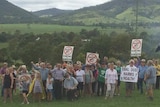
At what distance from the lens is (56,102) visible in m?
19.8

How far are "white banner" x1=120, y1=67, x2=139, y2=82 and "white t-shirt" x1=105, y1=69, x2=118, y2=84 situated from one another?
1.12 meters

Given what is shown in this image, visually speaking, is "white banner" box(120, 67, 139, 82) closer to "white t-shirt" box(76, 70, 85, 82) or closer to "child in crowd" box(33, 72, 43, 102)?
"white t-shirt" box(76, 70, 85, 82)

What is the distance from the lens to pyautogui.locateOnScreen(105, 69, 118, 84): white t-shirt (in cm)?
2041

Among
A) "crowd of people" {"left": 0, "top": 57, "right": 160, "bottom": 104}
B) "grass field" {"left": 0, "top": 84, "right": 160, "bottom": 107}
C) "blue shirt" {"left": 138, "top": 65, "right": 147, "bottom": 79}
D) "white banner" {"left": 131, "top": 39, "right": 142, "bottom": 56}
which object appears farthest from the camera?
"white banner" {"left": 131, "top": 39, "right": 142, "bottom": 56}

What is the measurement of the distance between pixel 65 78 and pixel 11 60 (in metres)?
71.6

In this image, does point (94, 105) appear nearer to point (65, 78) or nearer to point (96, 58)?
point (65, 78)

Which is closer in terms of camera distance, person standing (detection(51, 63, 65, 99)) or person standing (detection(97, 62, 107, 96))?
person standing (detection(51, 63, 65, 99))

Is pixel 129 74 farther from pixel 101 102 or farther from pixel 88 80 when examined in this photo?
pixel 101 102

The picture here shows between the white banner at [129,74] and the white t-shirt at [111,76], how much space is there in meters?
1.12

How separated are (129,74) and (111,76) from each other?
1511mm

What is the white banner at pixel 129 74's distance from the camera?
842 inches

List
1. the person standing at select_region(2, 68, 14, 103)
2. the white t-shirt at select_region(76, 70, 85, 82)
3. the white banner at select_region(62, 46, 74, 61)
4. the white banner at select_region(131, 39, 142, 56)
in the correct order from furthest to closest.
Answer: the white banner at select_region(62, 46, 74, 61), the white banner at select_region(131, 39, 142, 56), the white t-shirt at select_region(76, 70, 85, 82), the person standing at select_region(2, 68, 14, 103)

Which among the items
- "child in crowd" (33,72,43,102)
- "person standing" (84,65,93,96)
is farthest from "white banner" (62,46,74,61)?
"child in crowd" (33,72,43,102)

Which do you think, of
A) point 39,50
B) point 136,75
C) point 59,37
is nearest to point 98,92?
point 136,75
